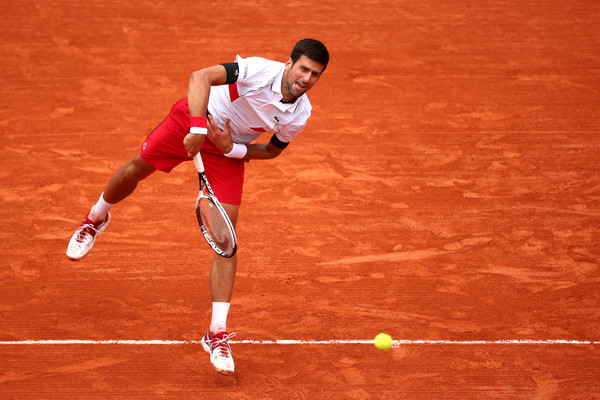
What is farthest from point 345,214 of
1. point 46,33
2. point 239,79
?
point 46,33

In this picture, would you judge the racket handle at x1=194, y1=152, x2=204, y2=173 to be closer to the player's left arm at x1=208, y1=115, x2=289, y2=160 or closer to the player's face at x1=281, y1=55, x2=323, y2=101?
the player's left arm at x1=208, y1=115, x2=289, y2=160

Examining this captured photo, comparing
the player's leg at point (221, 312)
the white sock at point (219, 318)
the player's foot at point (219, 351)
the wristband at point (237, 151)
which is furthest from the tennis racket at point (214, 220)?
the player's foot at point (219, 351)

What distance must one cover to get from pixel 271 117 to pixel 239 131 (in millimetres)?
Answer: 326

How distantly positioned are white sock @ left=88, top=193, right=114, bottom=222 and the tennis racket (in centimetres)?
98

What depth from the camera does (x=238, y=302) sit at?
5.66 m

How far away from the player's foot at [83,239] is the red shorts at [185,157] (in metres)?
0.85

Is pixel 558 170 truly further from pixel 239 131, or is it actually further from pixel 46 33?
pixel 46 33

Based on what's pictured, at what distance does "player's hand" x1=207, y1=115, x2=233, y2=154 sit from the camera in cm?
461

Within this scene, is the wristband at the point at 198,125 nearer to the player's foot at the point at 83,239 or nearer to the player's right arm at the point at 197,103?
the player's right arm at the point at 197,103

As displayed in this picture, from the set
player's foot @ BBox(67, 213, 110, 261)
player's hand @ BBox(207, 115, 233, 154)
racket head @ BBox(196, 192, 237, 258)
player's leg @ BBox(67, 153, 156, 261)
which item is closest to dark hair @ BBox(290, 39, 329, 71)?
player's hand @ BBox(207, 115, 233, 154)

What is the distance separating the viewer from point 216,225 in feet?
15.7

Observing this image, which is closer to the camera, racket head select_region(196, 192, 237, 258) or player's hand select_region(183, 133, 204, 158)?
player's hand select_region(183, 133, 204, 158)

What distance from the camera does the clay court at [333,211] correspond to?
5.04 m

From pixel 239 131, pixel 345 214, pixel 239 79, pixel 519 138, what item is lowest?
pixel 345 214
